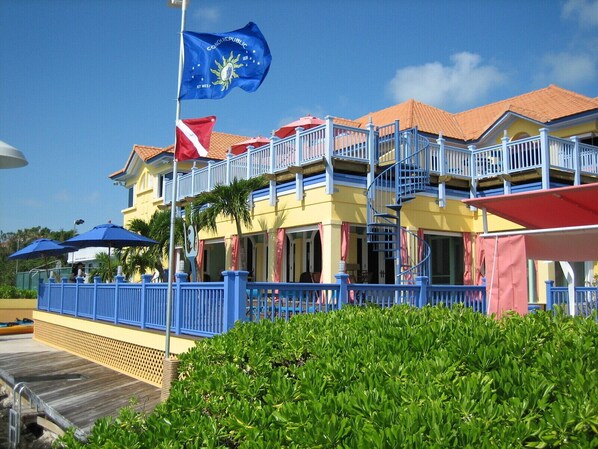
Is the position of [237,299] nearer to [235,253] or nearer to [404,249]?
[404,249]

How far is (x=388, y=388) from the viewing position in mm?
3678

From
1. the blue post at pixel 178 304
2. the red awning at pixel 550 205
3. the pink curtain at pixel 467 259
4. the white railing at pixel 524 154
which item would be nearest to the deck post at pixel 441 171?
the pink curtain at pixel 467 259

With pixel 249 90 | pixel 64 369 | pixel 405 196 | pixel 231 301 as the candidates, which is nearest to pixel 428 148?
pixel 405 196

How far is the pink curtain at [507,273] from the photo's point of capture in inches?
340

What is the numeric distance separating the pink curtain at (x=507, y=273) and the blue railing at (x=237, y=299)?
135 centimetres

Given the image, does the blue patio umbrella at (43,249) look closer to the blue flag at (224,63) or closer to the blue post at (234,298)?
the blue flag at (224,63)

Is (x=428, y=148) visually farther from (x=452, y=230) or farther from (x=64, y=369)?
(x=64, y=369)

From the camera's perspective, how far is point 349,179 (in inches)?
598

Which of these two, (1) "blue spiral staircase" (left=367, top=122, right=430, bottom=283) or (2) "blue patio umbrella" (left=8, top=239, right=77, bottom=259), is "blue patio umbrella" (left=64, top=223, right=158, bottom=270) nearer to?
(2) "blue patio umbrella" (left=8, top=239, right=77, bottom=259)

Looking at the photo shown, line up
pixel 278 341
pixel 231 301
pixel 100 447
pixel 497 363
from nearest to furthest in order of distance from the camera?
pixel 497 363 → pixel 100 447 → pixel 278 341 → pixel 231 301

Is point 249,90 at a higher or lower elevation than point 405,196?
higher

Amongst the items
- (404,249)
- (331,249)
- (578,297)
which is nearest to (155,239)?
(331,249)

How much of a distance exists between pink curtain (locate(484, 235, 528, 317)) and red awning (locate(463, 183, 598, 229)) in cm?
71

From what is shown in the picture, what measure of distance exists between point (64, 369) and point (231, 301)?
6.78 metres
